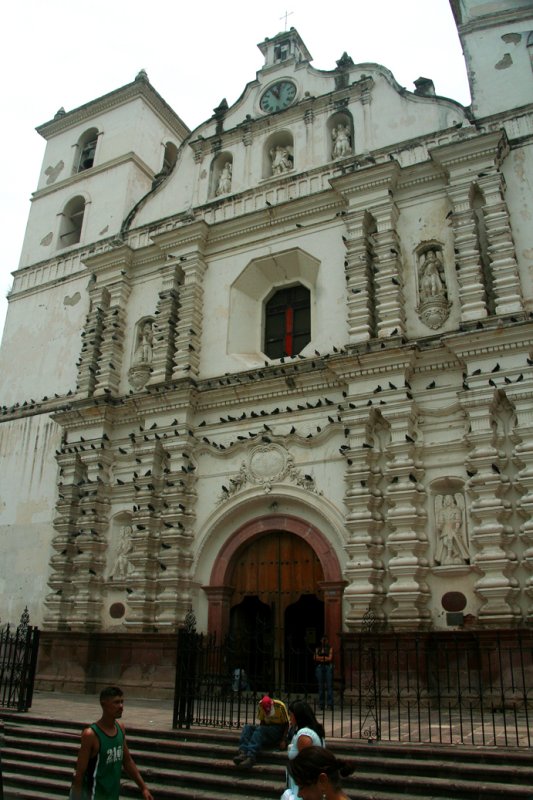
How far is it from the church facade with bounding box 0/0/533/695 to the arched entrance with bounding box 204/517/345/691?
5 centimetres

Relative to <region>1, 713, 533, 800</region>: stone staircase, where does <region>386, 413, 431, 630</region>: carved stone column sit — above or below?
above

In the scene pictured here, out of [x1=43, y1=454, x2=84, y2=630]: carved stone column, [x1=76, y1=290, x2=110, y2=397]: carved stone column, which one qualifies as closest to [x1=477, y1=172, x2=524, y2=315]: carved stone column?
[x1=76, y1=290, x2=110, y2=397]: carved stone column

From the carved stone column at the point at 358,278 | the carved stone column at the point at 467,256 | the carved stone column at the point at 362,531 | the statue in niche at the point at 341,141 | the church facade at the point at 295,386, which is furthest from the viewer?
the statue in niche at the point at 341,141

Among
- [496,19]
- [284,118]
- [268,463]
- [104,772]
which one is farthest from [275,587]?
[496,19]

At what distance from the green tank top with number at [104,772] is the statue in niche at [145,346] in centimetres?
1230

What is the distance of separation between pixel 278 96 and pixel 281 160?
2.21 metres

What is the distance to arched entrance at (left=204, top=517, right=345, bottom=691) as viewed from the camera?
1288 cm

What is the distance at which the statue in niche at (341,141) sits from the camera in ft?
51.9

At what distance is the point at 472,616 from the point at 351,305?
6165mm

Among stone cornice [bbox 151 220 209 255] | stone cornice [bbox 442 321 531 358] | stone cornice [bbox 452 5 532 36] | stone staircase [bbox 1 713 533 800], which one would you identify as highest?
stone cornice [bbox 452 5 532 36]

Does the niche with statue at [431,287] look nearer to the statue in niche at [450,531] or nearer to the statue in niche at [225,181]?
the statue in niche at [450,531]

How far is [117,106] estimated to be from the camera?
70.1ft

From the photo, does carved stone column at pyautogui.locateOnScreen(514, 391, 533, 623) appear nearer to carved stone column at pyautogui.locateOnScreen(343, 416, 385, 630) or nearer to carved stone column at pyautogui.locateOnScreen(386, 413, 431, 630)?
carved stone column at pyautogui.locateOnScreen(386, 413, 431, 630)

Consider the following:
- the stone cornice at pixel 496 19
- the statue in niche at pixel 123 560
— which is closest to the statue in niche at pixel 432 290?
the stone cornice at pixel 496 19
